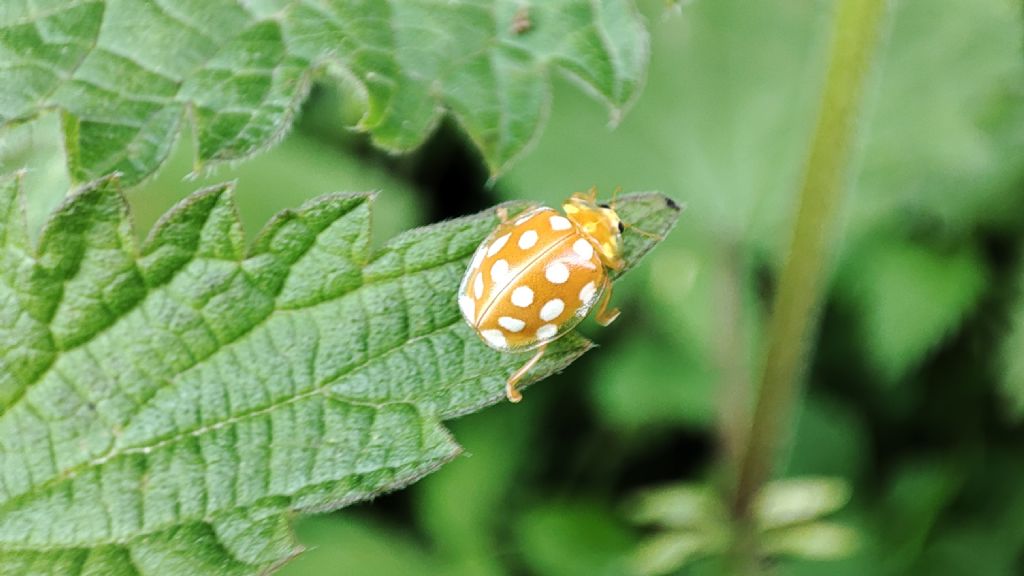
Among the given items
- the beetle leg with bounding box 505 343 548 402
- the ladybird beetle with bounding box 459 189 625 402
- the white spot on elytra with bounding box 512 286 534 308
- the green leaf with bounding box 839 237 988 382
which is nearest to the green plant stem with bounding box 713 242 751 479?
the green leaf with bounding box 839 237 988 382

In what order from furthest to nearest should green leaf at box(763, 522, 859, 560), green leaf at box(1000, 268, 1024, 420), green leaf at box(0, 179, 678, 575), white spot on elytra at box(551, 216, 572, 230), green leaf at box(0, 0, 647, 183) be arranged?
green leaf at box(1000, 268, 1024, 420) → green leaf at box(763, 522, 859, 560) → white spot on elytra at box(551, 216, 572, 230) → green leaf at box(0, 0, 647, 183) → green leaf at box(0, 179, 678, 575)

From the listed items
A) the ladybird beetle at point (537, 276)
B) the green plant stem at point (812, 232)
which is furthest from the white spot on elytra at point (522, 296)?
the green plant stem at point (812, 232)

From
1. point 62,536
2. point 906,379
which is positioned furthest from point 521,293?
point 906,379

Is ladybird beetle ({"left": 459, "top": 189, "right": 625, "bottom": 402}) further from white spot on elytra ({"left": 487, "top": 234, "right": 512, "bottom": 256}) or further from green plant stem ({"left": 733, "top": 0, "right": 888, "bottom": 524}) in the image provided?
green plant stem ({"left": 733, "top": 0, "right": 888, "bottom": 524})

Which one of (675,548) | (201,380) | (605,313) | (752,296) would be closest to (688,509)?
(675,548)

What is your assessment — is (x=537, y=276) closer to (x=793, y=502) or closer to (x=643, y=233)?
(x=643, y=233)

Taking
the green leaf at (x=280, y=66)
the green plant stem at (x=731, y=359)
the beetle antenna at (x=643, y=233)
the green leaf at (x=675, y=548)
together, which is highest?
the green leaf at (x=280, y=66)

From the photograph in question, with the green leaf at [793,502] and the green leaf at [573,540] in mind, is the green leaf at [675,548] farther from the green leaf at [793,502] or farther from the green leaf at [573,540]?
the green leaf at [573,540]
